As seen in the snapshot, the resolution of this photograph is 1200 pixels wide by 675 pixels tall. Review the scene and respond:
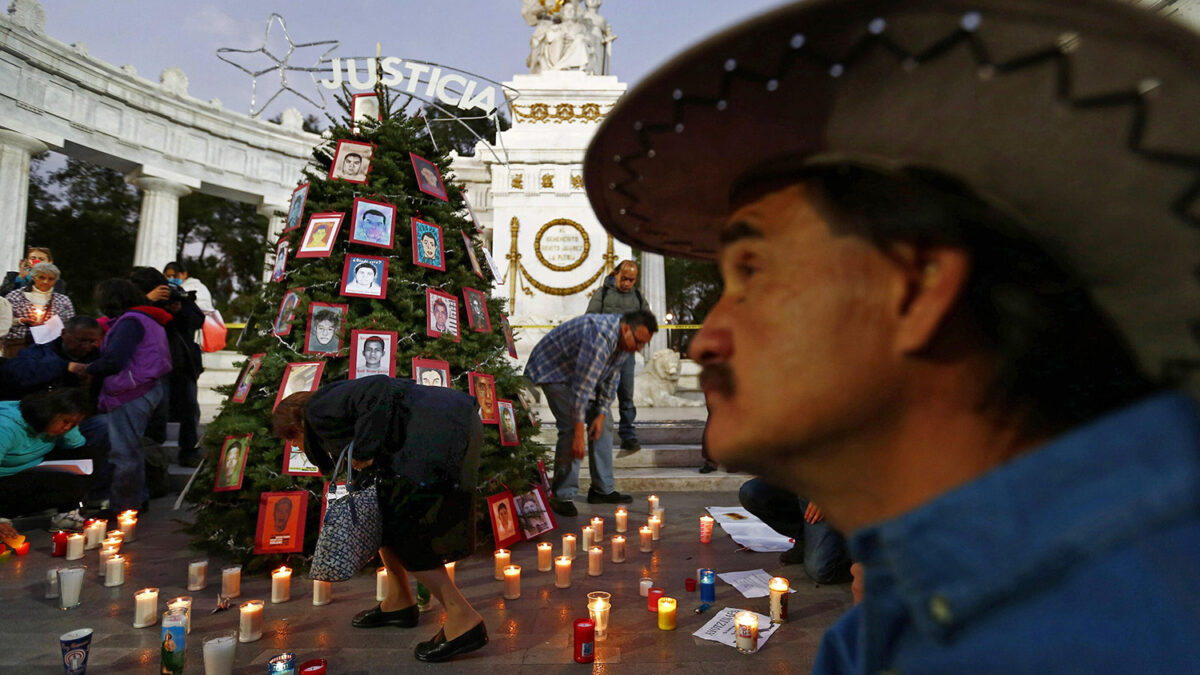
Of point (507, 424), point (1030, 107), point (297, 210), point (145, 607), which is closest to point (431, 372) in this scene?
point (507, 424)

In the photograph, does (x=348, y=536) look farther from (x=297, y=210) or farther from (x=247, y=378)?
(x=297, y=210)

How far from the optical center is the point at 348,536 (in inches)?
110

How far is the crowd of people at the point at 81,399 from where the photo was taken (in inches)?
199

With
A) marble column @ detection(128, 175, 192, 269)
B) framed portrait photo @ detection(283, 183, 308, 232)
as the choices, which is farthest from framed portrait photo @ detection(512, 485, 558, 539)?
marble column @ detection(128, 175, 192, 269)

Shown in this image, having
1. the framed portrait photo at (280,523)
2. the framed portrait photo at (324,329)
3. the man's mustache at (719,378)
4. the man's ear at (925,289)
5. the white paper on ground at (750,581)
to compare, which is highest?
the framed portrait photo at (324,329)

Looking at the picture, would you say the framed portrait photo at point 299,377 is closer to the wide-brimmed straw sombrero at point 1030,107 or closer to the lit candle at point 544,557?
the lit candle at point 544,557

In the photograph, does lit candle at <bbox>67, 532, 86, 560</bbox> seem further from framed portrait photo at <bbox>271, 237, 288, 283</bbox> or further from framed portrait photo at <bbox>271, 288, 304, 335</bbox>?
framed portrait photo at <bbox>271, 237, 288, 283</bbox>

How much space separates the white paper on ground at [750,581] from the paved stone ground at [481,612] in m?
0.09

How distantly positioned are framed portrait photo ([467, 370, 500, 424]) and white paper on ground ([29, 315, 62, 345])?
487 cm

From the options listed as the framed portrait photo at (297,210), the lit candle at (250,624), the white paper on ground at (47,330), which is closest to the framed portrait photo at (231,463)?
the lit candle at (250,624)

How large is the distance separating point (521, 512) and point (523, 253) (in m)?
7.09

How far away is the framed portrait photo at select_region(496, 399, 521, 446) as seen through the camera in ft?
15.8

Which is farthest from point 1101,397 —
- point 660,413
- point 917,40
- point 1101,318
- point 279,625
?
point 660,413

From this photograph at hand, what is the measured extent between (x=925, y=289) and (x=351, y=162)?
5.07 m
